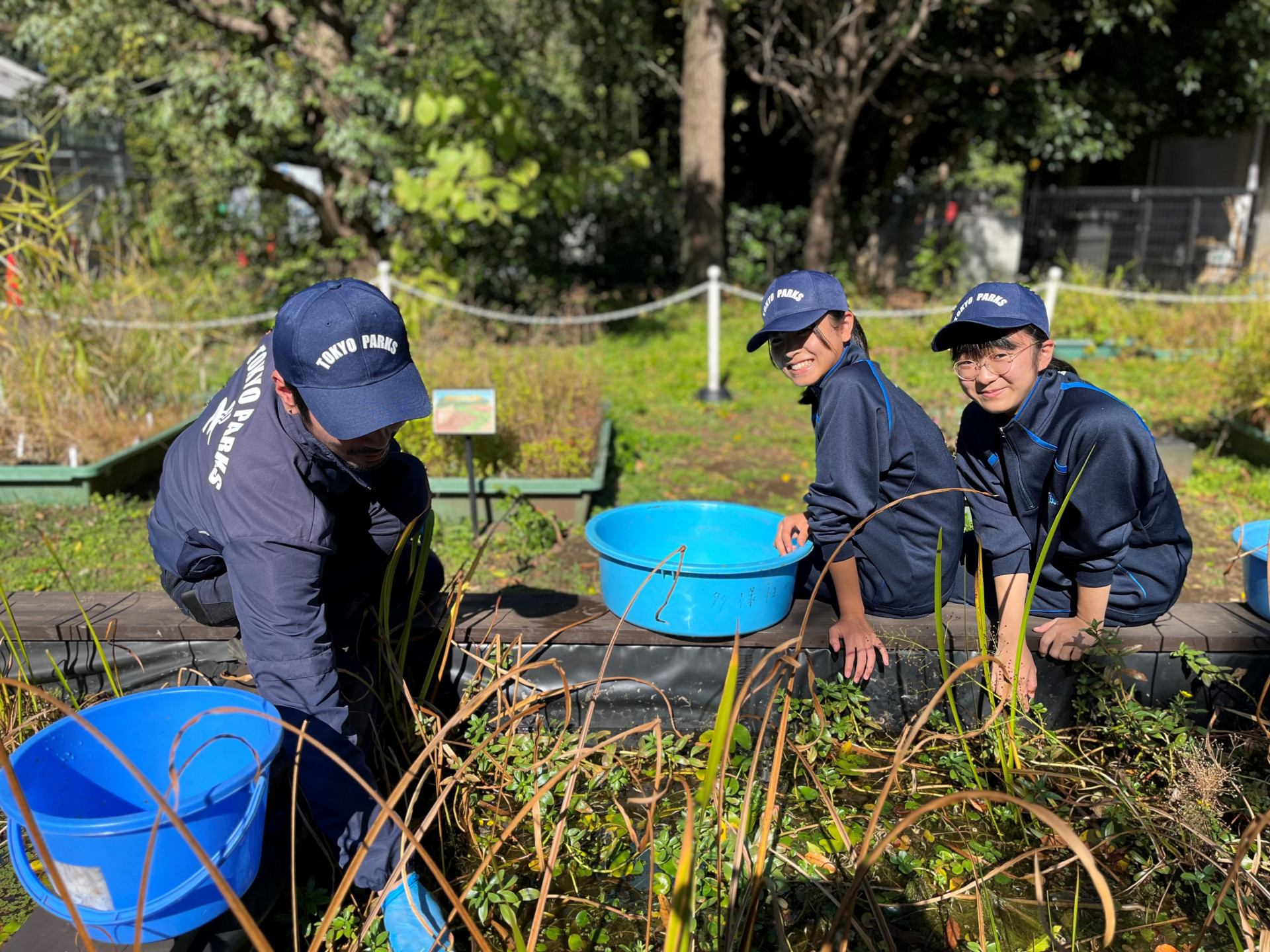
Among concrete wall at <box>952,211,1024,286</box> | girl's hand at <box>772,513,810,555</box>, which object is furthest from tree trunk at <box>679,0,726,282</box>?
girl's hand at <box>772,513,810,555</box>

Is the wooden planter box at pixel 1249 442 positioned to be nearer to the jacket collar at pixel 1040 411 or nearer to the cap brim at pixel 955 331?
the jacket collar at pixel 1040 411

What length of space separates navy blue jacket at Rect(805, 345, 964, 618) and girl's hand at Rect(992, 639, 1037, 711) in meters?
0.30

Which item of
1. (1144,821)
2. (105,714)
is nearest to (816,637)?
(1144,821)

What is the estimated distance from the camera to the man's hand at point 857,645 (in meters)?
2.44

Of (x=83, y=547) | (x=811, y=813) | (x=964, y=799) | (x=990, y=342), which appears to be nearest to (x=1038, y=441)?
(x=990, y=342)

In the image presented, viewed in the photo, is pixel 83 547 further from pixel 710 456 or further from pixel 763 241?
pixel 763 241

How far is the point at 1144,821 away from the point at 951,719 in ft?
1.95

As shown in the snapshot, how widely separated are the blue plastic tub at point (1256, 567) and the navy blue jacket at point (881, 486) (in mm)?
867

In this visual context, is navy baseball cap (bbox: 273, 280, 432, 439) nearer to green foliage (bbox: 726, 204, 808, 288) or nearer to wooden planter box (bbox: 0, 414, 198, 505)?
wooden planter box (bbox: 0, 414, 198, 505)

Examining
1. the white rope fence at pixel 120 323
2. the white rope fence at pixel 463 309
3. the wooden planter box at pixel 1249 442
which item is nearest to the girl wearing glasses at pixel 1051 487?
the white rope fence at pixel 120 323

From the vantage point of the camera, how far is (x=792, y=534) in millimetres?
2697

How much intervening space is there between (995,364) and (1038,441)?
26cm

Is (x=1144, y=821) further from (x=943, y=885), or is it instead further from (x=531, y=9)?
(x=531, y=9)

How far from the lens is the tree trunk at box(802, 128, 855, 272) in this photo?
1215 cm
